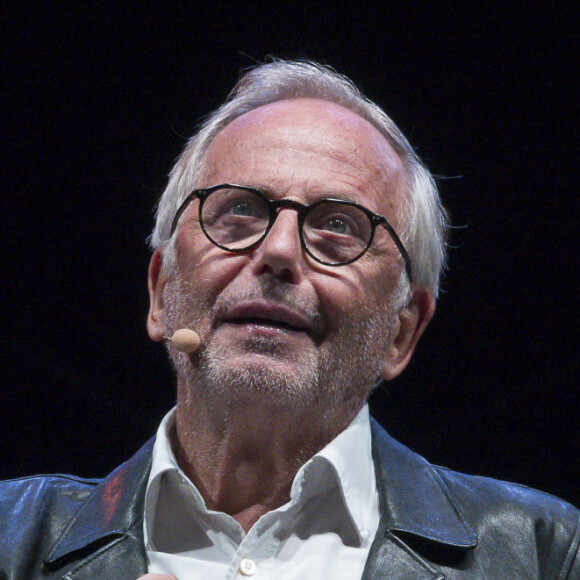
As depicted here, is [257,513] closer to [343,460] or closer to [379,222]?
[343,460]

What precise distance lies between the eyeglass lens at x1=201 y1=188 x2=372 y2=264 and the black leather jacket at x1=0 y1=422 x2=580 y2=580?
47cm

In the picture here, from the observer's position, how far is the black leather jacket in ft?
4.88

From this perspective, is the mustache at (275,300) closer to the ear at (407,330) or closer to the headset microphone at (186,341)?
the headset microphone at (186,341)

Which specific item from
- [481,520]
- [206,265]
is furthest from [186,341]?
[481,520]

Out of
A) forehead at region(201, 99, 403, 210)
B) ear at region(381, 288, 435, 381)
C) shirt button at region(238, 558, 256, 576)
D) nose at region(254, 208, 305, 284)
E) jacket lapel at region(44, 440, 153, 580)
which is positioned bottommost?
jacket lapel at region(44, 440, 153, 580)

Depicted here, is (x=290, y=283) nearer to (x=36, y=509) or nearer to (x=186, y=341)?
(x=186, y=341)

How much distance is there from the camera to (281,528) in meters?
1.51

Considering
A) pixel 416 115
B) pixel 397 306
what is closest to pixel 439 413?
pixel 397 306

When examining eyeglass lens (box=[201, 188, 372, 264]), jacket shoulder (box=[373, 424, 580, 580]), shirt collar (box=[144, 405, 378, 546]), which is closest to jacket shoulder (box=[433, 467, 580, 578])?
jacket shoulder (box=[373, 424, 580, 580])

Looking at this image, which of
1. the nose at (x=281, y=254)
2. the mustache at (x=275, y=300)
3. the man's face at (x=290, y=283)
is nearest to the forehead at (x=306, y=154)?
the man's face at (x=290, y=283)

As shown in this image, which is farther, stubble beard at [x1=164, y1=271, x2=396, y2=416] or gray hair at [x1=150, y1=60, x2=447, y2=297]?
gray hair at [x1=150, y1=60, x2=447, y2=297]

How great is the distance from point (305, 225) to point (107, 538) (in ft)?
2.48

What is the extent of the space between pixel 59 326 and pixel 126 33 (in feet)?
3.08

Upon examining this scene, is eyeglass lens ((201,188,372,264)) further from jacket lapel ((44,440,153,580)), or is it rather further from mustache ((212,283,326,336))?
jacket lapel ((44,440,153,580))
